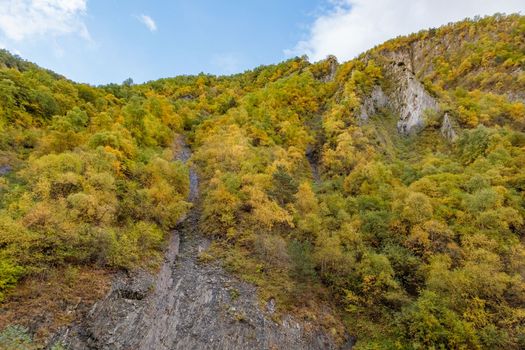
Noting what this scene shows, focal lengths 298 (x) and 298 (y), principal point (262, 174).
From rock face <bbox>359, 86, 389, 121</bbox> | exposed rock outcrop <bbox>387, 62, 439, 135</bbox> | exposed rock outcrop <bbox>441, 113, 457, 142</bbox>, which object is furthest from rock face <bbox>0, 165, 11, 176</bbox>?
exposed rock outcrop <bbox>441, 113, 457, 142</bbox>

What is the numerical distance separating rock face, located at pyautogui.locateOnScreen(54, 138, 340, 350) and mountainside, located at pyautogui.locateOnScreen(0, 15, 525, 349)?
105mm

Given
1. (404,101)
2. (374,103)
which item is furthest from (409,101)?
(374,103)

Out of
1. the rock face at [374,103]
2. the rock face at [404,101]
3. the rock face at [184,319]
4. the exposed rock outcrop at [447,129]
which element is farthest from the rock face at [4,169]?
the exposed rock outcrop at [447,129]

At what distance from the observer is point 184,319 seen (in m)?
20.9

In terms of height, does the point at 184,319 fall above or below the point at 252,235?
below

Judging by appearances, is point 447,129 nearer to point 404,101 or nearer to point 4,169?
point 404,101

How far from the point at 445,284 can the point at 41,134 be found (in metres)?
45.2

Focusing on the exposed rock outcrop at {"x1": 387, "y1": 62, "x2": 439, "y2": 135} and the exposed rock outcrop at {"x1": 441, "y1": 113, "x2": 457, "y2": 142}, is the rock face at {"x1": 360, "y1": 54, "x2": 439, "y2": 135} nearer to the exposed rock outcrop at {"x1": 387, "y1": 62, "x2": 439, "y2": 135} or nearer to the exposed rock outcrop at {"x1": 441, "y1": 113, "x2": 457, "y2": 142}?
the exposed rock outcrop at {"x1": 387, "y1": 62, "x2": 439, "y2": 135}

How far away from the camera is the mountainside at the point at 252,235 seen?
63.5 ft

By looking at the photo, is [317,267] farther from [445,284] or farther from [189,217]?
[189,217]

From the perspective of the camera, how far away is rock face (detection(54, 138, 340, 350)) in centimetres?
1795

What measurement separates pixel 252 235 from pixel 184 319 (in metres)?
10.0

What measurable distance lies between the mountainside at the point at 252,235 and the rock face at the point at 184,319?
0.10 metres

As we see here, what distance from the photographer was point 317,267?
91.7 feet
